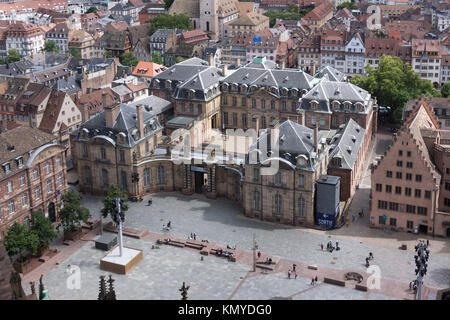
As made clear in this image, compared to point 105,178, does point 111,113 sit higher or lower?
higher

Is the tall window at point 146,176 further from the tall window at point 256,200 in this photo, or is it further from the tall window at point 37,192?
the tall window at point 256,200

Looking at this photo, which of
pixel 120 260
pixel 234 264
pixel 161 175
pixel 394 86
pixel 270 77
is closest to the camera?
pixel 120 260

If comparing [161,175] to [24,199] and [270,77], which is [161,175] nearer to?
[24,199]

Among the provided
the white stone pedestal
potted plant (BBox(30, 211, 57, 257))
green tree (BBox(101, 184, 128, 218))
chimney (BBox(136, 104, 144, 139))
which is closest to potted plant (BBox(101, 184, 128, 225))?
green tree (BBox(101, 184, 128, 218))

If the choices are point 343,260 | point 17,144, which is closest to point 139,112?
point 17,144

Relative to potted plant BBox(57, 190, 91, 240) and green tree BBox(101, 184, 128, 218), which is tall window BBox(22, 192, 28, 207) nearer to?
potted plant BBox(57, 190, 91, 240)

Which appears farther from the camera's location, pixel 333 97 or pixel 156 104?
pixel 156 104

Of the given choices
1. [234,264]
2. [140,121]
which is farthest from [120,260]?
[140,121]
